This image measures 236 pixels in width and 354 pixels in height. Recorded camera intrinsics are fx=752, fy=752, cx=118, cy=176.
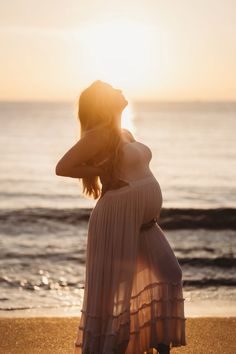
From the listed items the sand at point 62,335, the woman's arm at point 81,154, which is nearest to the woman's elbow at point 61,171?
the woman's arm at point 81,154

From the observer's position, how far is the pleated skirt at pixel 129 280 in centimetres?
524

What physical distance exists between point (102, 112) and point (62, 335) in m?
2.34

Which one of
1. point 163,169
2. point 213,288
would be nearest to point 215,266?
point 213,288

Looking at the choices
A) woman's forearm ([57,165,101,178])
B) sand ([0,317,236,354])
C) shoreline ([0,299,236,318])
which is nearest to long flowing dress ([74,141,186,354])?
woman's forearm ([57,165,101,178])

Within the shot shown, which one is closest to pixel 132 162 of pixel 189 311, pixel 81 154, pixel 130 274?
pixel 81 154

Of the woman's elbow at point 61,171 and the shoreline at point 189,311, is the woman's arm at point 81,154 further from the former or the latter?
the shoreline at point 189,311

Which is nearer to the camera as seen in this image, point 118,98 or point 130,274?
point 118,98

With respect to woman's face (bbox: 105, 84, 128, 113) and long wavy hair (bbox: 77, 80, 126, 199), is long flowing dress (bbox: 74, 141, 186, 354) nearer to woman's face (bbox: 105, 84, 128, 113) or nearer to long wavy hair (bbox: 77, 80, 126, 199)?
long wavy hair (bbox: 77, 80, 126, 199)

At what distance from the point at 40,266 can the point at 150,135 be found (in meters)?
62.3

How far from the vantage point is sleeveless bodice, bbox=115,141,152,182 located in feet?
16.9

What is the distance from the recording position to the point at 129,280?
207 inches

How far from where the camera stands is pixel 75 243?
14398mm

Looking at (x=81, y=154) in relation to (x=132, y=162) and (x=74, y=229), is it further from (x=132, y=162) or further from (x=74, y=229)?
(x=74, y=229)

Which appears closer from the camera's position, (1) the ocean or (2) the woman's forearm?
(2) the woman's forearm
